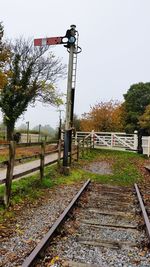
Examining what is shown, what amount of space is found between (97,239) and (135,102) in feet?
145

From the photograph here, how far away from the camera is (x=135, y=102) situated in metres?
47.9

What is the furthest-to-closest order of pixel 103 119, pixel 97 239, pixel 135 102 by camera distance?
pixel 135 102, pixel 103 119, pixel 97 239

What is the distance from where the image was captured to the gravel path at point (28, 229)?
4242 mm

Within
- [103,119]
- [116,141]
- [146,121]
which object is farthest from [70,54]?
[146,121]

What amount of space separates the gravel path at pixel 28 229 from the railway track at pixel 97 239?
10.2 inches

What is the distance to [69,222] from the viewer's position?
5797 millimetres

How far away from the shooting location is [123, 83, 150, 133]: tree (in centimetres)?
4576

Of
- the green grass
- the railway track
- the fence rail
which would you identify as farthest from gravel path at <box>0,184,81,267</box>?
the fence rail

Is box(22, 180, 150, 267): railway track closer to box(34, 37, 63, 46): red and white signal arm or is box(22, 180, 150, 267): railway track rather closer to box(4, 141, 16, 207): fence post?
box(4, 141, 16, 207): fence post

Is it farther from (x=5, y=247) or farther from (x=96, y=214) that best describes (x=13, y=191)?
(x=5, y=247)

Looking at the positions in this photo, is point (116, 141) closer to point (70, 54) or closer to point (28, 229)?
point (70, 54)

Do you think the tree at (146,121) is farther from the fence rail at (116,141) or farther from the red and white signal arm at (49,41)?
the red and white signal arm at (49,41)

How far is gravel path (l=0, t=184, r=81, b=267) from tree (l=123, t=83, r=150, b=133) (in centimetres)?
3849

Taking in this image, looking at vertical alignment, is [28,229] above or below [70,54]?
below
